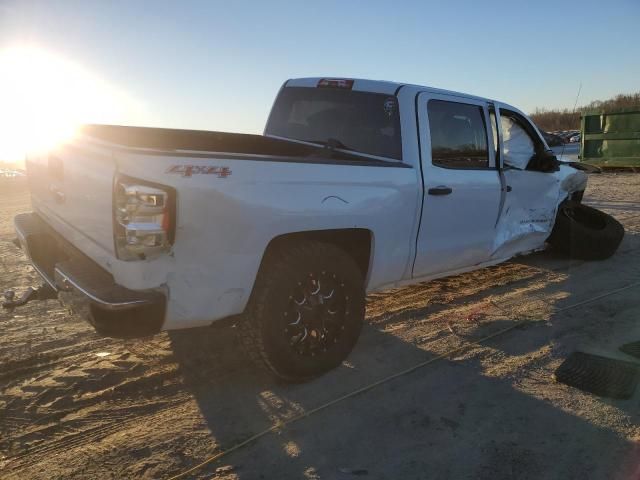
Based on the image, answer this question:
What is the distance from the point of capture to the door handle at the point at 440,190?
152 inches

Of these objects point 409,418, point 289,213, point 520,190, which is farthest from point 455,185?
point 409,418

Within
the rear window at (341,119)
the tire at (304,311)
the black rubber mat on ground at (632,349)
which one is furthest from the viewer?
the rear window at (341,119)

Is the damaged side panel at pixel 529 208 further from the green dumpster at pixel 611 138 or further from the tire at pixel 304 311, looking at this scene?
the green dumpster at pixel 611 138

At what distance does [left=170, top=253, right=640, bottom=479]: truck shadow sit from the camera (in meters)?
2.49

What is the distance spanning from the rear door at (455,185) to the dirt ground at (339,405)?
2.01 feet

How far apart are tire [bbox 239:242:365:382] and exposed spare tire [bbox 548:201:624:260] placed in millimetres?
3741

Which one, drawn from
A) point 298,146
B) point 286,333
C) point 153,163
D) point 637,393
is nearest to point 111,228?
point 153,163

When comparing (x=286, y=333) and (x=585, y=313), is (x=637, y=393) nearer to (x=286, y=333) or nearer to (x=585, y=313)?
(x=585, y=313)

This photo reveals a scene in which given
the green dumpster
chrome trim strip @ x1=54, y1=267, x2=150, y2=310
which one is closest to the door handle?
chrome trim strip @ x1=54, y1=267, x2=150, y2=310

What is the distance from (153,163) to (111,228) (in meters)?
0.41

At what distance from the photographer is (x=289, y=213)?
2.95 m

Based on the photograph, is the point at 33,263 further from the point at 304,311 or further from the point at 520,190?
the point at 520,190

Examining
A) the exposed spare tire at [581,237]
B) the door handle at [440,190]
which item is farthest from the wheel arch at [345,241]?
the exposed spare tire at [581,237]

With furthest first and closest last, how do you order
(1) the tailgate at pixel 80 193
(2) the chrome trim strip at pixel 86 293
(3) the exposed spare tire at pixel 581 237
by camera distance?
(3) the exposed spare tire at pixel 581 237, (1) the tailgate at pixel 80 193, (2) the chrome trim strip at pixel 86 293
